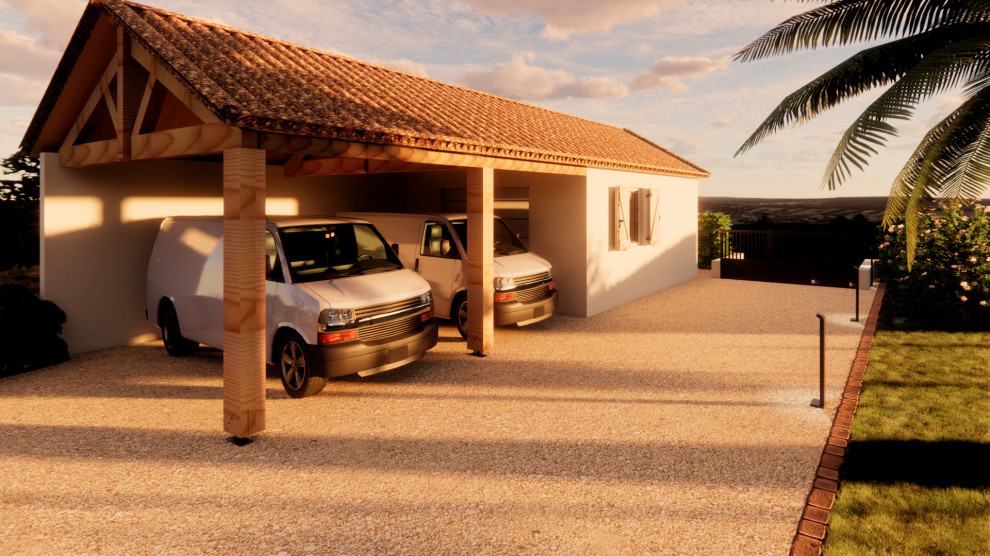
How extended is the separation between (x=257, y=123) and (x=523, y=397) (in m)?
3.80

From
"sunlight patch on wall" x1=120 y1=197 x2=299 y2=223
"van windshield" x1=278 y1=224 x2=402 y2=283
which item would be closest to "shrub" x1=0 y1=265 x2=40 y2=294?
"sunlight patch on wall" x1=120 y1=197 x2=299 y2=223

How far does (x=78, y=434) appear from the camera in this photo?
5.49 meters

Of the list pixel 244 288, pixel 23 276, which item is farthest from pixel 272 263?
pixel 23 276

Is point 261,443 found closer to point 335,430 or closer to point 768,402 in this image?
point 335,430

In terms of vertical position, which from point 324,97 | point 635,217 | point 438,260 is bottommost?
point 438,260

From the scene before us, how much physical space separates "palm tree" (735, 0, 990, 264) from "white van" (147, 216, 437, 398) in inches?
177

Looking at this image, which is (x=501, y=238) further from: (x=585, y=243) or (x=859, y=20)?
(x=859, y=20)

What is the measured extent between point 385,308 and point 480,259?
2.02m

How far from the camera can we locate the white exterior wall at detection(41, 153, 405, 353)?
806 centimetres

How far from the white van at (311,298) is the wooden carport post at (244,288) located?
0.80m

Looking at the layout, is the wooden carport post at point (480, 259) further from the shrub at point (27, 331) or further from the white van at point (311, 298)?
the shrub at point (27, 331)

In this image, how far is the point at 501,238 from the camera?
33.0 feet

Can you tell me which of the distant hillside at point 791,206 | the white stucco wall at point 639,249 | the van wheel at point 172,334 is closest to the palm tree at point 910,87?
the white stucco wall at point 639,249

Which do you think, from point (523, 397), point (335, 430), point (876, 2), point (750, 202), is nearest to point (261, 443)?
point (335, 430)
